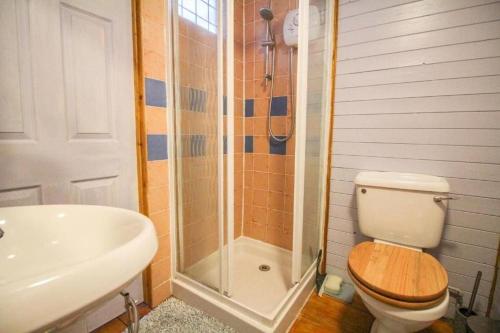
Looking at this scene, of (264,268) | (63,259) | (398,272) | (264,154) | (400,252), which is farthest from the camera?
(264,154)

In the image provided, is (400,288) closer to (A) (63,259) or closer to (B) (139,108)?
(A) (63,259)

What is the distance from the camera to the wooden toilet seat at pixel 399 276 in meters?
0.87

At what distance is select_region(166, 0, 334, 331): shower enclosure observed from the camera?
1168 millimetres

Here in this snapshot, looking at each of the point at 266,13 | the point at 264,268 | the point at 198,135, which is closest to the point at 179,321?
the point at 264,268

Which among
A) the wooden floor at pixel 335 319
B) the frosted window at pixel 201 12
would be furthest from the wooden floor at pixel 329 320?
Answer: the frosted window at pixel 201 12

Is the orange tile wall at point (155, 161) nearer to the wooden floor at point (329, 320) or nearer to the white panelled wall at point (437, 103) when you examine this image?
the wooden floor at point (329, 320)

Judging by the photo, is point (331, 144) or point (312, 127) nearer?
point (312, 127)

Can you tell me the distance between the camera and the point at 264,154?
6.36 feet

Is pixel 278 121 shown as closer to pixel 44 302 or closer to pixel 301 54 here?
pixel 301 54

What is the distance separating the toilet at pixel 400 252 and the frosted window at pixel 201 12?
1121 millimetres

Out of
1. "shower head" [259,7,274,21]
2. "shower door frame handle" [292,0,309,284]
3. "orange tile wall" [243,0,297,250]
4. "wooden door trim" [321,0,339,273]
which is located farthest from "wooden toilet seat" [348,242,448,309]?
"shower head" [259,7,274,21]

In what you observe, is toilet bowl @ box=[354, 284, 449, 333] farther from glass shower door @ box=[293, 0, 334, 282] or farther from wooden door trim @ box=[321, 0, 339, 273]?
wooden door trim @ box=[321, 0, 339, 273]

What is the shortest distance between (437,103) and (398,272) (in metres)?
0.88

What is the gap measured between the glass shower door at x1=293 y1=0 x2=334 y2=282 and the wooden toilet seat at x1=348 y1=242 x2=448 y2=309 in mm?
341
